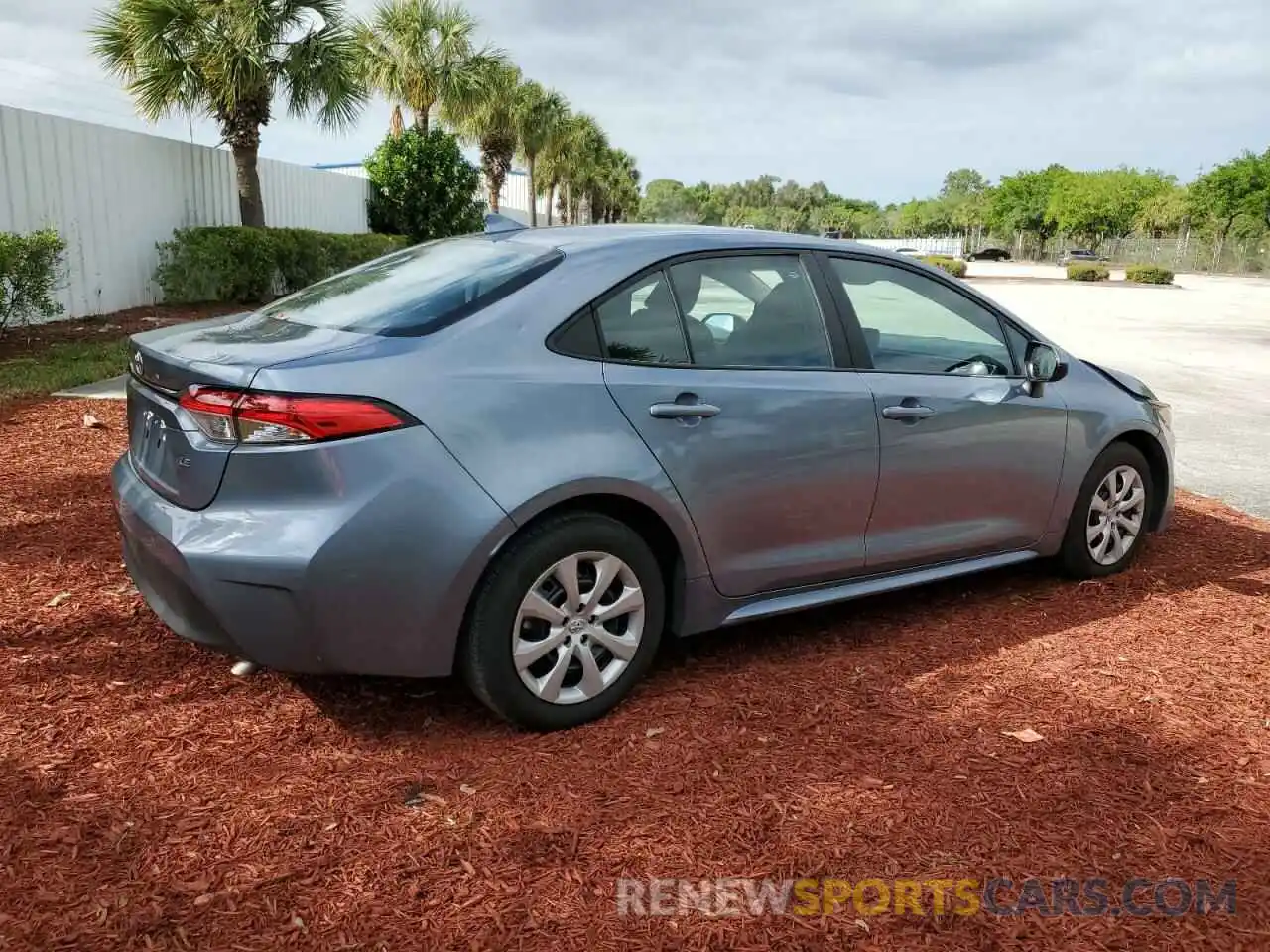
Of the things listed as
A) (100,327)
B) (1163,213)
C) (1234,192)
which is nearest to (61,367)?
(100,327)

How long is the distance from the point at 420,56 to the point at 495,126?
32.7ft

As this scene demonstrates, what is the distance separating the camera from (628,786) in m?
3.05

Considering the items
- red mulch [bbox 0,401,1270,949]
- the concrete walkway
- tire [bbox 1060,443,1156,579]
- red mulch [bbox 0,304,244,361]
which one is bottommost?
red mulch [bbox 0,401,1270,949]

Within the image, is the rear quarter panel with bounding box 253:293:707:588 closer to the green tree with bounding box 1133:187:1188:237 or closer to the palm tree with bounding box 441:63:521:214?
the palm tree with bounding box 441:63:521:214

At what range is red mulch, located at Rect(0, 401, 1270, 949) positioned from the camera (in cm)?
248

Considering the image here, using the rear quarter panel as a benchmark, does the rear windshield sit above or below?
above

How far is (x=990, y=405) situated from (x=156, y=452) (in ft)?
10.1

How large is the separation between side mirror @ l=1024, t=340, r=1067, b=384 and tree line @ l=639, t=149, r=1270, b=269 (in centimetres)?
598

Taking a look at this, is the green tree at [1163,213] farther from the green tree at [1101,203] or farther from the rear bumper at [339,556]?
the rear bumper at [339,556]

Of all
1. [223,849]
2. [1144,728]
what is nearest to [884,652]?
[1144,728]

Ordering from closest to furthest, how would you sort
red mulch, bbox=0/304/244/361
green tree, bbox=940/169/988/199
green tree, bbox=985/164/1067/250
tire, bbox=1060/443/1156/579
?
tire, bbox=1060/443/1156/579 → red mulch, bbox=0/304/244/361 → green tree, bbox=985/164/1067/250 → green tree, bbox=940/169/988/199

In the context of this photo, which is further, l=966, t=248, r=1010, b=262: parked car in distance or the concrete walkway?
l=966, t=248, r=1010, b=262: parked car in distance

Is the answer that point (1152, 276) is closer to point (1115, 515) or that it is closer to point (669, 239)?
point (1115, 515)

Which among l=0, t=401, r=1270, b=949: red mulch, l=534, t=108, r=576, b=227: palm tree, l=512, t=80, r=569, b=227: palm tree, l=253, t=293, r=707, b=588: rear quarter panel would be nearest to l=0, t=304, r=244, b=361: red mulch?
l=0, t=401, r=1270, b=949: red mulch
